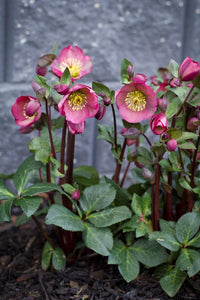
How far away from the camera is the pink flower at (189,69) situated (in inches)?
33.0

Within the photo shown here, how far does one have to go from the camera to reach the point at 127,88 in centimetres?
88

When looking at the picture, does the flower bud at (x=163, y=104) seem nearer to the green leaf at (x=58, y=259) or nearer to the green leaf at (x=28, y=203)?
the green leaf at (x=28, y=203)

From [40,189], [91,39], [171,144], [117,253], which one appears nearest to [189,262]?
[117,253]

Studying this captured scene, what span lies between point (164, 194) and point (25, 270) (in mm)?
465

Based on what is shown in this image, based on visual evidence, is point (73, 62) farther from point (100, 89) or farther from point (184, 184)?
point (184, 184)

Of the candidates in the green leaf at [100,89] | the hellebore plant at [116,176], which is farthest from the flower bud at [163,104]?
the green leaf at [100,89]

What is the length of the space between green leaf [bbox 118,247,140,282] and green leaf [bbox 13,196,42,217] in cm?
26

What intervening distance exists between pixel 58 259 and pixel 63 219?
0.19 metres

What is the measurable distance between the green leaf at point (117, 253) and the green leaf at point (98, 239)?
0.02 meters

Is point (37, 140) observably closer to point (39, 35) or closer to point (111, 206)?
point (111, 206)

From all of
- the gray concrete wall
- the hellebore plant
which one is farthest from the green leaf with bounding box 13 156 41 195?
the gray concrete wall

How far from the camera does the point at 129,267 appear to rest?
3.08 feet

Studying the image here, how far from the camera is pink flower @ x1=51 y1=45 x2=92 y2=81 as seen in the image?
38.8 inches

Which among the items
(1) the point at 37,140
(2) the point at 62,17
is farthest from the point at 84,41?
(1) the point at 37,140
